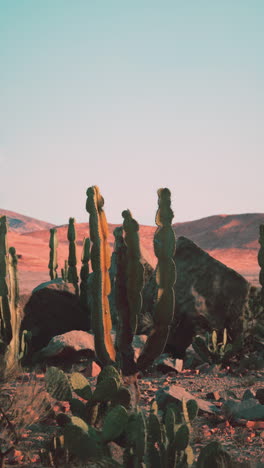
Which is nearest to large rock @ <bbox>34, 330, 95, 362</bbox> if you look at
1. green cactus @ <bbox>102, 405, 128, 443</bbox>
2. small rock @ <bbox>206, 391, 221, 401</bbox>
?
small rock @ <bbox>206, 391, 221, 401</bbox>

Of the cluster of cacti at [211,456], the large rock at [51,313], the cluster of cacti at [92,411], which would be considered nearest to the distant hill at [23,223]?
the large rock at [51,313]

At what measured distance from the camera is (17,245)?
4991cm

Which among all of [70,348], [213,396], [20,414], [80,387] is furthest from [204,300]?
[20,414]

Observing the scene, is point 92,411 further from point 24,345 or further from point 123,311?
point 24,345

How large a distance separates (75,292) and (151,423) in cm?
755

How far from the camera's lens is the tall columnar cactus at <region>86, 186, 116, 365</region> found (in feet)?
20.3

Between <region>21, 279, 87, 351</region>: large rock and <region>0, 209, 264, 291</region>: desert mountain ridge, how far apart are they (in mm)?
19104

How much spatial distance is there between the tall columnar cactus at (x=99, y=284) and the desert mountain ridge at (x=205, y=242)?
2417cm

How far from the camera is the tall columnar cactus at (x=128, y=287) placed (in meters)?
6.29

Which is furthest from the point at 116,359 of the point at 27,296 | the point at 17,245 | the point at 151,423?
the point at 17,245

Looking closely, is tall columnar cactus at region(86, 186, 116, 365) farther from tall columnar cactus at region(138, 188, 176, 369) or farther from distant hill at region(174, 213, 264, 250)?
distant hill at region(174, 213, 264, 250)

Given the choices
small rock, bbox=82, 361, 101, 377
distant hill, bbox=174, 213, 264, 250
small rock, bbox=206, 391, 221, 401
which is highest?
distant hill, bbox=174, 213, 264, 250

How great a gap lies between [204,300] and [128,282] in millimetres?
3872

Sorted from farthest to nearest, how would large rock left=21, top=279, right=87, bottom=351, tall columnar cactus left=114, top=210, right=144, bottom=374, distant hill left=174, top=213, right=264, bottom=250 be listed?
distant hill left=174, top=213, right=264, bottom=250 → large rock left=21, top=279, right=87, bottom=351 → tall columnar cactus left=114, top=210, right=144, bottom=374
